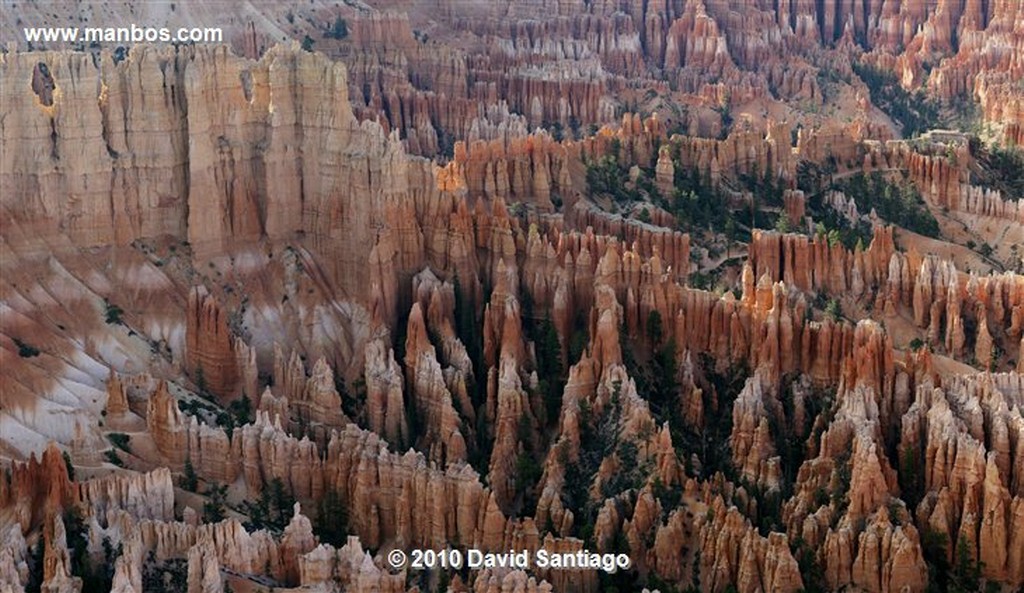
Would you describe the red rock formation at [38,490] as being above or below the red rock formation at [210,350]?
below

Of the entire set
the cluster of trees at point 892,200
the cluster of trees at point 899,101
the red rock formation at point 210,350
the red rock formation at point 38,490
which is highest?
the cluster of trees at point 899,101

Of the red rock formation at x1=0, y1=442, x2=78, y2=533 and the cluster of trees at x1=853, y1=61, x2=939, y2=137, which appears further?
the cluster of trees at x1=853, y1=61, x2=939, y2=137

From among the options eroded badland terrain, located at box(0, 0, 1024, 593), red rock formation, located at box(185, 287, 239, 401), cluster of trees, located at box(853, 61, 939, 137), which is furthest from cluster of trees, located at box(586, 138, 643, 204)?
cluster of trees, located at box(853, 61, 939, 137)

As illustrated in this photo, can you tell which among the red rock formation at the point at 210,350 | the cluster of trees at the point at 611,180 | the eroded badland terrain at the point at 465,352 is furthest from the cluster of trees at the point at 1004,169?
the red rock formation at the point at 210,350

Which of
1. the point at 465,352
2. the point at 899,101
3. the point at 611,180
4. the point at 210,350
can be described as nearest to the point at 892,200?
the point at 611,180

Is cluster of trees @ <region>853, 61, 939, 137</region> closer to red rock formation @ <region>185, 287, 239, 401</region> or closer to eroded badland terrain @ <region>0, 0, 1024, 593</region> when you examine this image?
eroded badland terrain @ <region>0, 0, 1024, 593</region>

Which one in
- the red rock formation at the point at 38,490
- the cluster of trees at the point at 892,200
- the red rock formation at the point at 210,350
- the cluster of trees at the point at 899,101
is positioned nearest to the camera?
the red rock formation at the point at 38,490

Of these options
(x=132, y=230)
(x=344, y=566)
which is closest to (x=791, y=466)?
(x=344, y=566)

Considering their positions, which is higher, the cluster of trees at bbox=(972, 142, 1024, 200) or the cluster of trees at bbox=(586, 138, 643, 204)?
the cluster of trees at bbox=(586, 138, 643, 204)

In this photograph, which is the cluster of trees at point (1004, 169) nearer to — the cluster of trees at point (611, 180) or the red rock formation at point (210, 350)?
the cluster of trees at point (611, 180)
